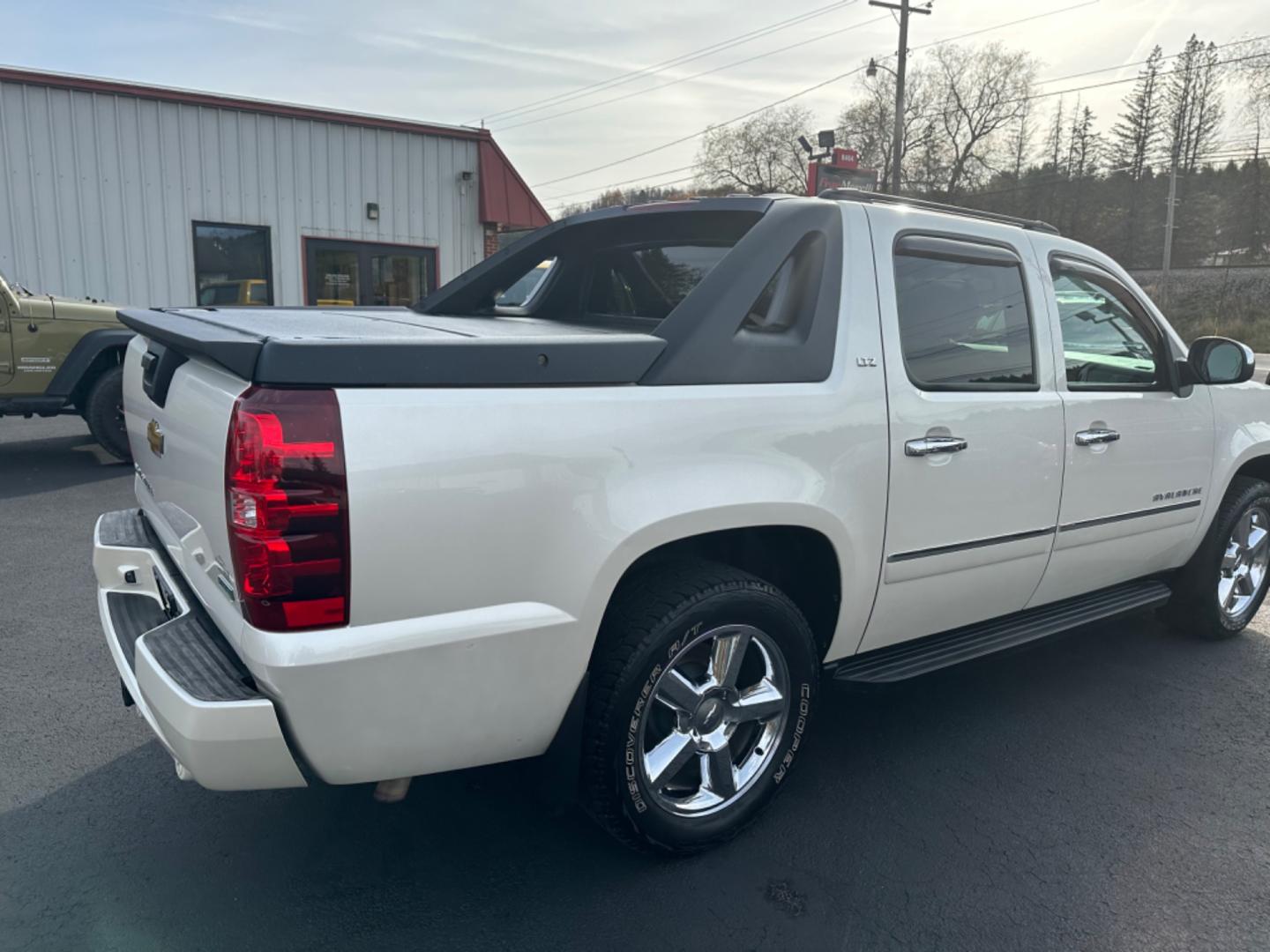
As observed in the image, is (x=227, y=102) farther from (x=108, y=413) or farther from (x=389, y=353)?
(x=389, y=353)

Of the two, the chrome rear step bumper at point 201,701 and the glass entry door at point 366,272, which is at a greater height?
the glass entry door at point 366,272

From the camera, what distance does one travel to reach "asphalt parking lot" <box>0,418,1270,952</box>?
7.89ft

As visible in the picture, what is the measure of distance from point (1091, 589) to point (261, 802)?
3.22m

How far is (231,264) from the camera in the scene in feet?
45.8

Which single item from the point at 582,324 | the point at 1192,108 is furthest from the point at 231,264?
the point at 1192,108

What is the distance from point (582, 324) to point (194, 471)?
5.37 ft

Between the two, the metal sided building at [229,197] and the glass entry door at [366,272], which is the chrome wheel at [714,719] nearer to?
the glass entry door at [366,272]

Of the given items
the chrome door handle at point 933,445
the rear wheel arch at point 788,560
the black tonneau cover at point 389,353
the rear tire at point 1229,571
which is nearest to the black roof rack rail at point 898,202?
the chrome door handle at point 933,445

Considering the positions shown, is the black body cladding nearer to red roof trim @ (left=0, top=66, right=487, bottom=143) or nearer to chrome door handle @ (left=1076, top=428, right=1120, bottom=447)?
chrome door handle @ (left=1076, top=428, right=1120, bottom=447)

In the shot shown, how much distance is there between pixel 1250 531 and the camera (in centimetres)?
463

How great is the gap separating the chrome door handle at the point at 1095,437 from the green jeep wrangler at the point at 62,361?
24.5ft

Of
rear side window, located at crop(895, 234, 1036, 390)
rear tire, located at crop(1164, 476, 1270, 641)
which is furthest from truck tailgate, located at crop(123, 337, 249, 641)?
rear tire, located at crop(1164, 476, 1270, 641)

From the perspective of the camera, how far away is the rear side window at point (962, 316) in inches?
119

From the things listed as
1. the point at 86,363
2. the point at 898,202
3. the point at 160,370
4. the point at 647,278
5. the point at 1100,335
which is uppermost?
the point at 898,202
